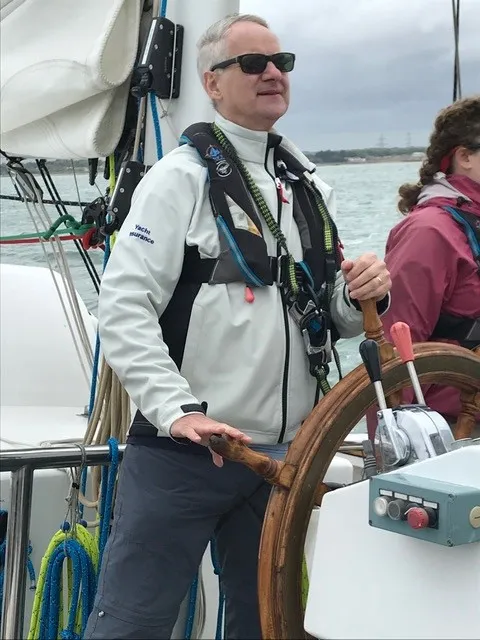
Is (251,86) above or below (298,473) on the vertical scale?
above

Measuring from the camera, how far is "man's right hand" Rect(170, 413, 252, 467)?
1.24m

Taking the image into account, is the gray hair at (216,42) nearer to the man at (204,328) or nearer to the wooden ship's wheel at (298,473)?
the man at (204,328)

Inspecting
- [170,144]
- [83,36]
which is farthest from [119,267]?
[83,36]

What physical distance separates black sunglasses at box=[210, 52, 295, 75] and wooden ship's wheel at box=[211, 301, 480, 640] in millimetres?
475

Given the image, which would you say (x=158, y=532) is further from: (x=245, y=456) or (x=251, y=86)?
(x=251, y=86)

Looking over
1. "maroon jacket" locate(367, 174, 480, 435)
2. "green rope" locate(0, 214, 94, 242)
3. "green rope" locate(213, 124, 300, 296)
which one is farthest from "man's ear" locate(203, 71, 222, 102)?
"green rope" locate(0, 214, 94, 242)

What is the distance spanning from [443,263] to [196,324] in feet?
1.88

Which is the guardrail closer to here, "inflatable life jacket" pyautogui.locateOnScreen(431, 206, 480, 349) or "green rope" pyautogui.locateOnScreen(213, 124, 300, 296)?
"green rope" pyautogui.locateOnScreen(213, 124, 300, 296)

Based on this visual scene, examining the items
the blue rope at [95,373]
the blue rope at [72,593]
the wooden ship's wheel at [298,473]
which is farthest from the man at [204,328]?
the blue rope at [95,373]

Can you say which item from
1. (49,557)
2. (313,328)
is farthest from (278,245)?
(49,557)

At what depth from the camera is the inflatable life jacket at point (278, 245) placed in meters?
1.52

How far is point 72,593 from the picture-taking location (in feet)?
6.08

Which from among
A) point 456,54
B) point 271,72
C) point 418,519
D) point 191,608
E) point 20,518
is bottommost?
point 191,608

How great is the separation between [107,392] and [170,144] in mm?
588
